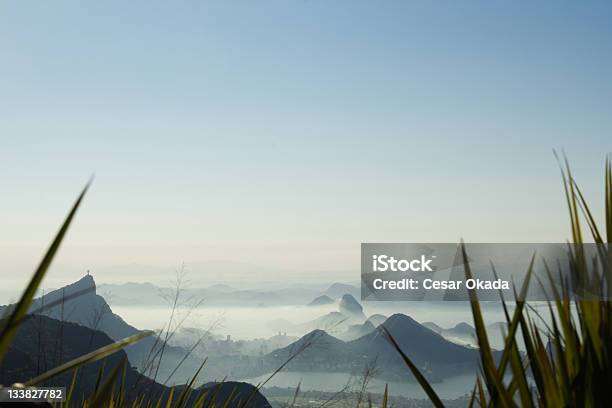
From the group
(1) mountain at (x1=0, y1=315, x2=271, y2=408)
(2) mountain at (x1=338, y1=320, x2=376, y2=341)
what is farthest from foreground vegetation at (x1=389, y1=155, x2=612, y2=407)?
(2) mountain at (x1=338, y1=320, x2=376, y2=341)

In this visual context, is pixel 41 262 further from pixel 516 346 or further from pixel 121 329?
pixel 121 329

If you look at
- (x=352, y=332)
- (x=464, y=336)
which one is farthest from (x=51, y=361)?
(x=352, y=332)

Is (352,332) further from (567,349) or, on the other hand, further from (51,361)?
(567,349)

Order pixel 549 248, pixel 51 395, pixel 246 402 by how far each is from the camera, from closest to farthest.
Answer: pixel 549 248 → pixel 246 402 → pixel 51 395

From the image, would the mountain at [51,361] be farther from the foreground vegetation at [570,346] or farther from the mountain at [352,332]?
the mountain at [352,332]

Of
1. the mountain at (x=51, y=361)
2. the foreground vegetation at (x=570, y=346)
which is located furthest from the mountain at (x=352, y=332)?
the foreground vegetation at (x=570, y=346)

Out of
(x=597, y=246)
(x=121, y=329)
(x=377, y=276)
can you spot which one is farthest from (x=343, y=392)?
(x=121, y=329)

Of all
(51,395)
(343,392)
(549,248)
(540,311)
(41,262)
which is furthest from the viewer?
(343,392)

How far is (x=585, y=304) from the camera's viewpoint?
1.29 metres

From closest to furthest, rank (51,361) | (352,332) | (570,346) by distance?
(570,346) → (51,361) → (352,332)

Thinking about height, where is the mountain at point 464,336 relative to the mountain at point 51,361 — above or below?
above

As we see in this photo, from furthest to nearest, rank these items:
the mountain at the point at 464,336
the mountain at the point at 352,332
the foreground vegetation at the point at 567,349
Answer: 1. the mountain at the point at 352,332
2. the mountain at the point at 464,336
3. the foreground vegetation at the point at 567,349

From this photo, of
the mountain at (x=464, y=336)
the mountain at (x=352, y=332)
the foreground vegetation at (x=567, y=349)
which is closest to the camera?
the foreground vegetation at (x=567, y=349)

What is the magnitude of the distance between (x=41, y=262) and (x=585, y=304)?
1.06 metres
